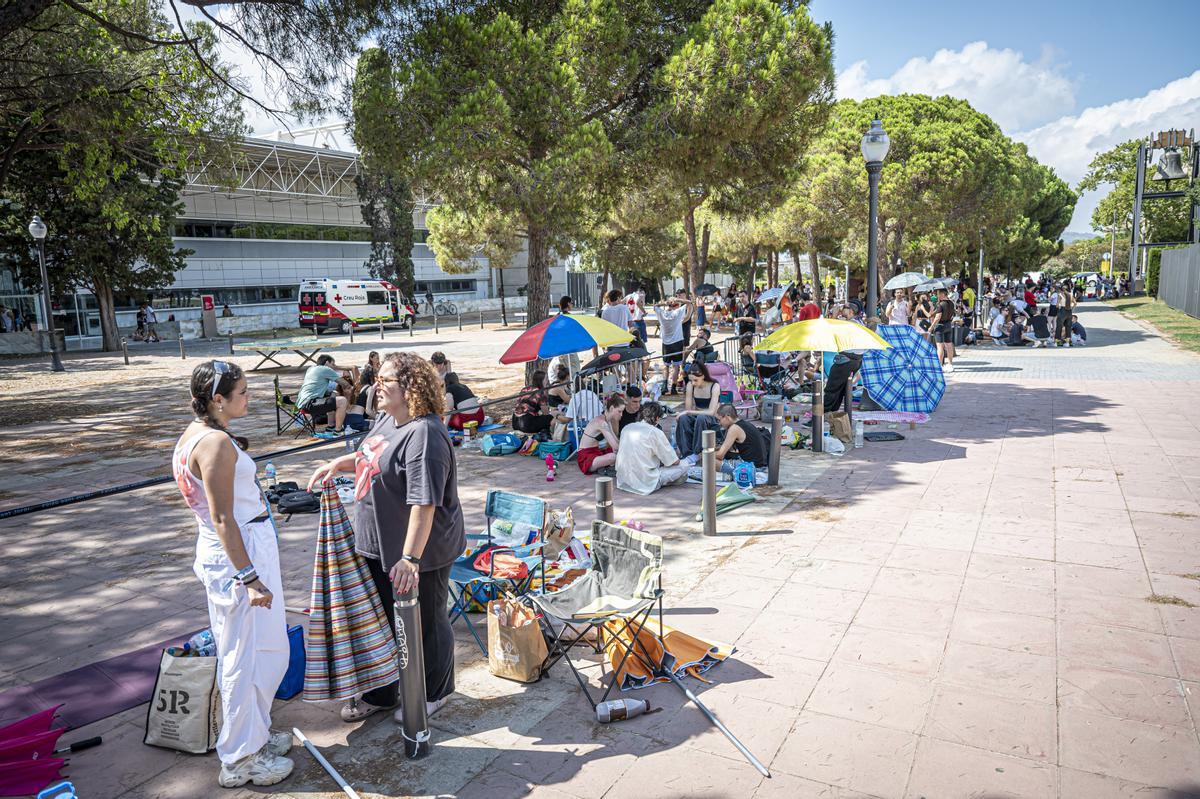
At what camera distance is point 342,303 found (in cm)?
3622

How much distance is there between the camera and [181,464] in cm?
322

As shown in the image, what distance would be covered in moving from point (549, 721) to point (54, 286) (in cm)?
3214

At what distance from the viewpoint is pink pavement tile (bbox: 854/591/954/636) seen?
465 centimetres

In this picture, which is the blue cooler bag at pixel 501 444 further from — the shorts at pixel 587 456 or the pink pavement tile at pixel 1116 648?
the pink pavement tile at pixel 1116 648

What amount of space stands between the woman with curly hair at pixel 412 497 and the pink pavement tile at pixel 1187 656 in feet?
12.6

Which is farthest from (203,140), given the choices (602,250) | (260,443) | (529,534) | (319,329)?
(602,250)

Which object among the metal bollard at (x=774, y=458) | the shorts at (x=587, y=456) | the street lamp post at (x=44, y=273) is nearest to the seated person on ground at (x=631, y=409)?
the shorts at (x=587, y=456)

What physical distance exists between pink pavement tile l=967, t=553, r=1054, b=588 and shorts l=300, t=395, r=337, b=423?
8.84 m

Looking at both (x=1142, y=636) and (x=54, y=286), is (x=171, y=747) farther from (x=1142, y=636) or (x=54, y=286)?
(x=54, y=286)

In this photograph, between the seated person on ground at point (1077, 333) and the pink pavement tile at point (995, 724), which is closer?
the pink pavement tile at point (995, 724)

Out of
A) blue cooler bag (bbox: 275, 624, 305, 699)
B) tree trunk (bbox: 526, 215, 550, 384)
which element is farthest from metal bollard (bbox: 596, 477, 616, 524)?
tree trunk (bbox: 526, 215, 550, 384)

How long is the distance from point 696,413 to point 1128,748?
5959 millimetres

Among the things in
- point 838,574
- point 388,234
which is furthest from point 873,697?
point 388,234

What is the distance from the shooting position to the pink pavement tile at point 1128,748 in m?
3.26
